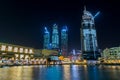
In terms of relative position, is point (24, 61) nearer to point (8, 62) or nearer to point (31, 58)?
point (31, 58)

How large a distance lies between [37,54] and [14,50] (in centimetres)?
5162

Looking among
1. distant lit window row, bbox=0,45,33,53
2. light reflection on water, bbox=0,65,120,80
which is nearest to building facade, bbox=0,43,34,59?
distant lit window row, bbox=0,45,33,53

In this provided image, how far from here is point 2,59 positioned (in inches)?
5256

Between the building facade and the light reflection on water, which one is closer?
the light reflection on water

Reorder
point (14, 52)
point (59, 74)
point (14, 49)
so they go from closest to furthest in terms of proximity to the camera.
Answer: point (59, 74), point (14, 49), point (14, 52)

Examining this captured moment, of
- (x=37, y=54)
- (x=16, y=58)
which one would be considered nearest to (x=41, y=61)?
(x=37, y=54)

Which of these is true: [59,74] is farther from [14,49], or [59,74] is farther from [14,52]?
[14,52]

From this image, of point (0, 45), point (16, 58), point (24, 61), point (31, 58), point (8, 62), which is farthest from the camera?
point (31, 58)

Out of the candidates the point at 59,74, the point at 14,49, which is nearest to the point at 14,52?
the point at 14,49

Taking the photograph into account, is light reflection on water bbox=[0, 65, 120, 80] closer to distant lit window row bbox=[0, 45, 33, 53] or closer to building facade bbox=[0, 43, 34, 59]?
distant lit window row bbox=[0, 45, 33, 53]

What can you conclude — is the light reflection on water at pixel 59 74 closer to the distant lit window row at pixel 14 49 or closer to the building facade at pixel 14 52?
the distant lit window row at pixel 14 49

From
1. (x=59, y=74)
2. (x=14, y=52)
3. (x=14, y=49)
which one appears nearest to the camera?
(x=59, y=74)

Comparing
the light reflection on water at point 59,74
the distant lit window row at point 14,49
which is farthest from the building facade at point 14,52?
the light reflection on water at point 59,74

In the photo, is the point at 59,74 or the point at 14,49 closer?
the point at 59,74
